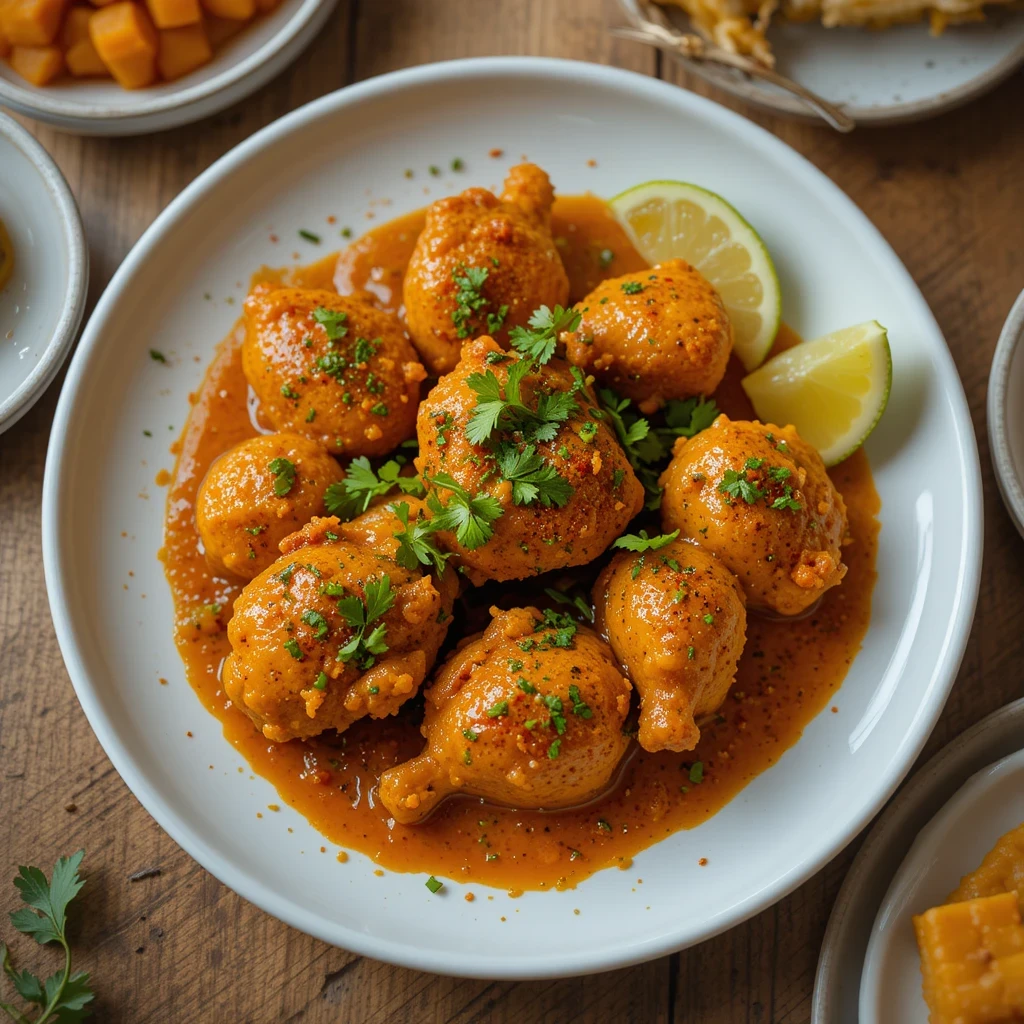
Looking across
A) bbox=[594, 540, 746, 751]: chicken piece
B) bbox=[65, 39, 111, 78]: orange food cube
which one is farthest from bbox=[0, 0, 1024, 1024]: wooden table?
bbox=[594, 540, 746, 751]: chicken piece

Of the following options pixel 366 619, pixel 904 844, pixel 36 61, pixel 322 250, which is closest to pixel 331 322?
pixel 322 250

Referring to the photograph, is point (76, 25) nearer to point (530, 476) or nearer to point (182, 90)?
point (182, 90)

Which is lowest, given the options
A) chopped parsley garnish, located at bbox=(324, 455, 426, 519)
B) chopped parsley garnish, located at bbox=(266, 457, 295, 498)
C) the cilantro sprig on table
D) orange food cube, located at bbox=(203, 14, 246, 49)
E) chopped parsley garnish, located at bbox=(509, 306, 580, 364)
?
the cilantro sprig on table

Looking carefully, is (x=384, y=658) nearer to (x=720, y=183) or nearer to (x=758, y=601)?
(x=758, y=601)

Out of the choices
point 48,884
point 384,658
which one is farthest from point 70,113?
point 48,884

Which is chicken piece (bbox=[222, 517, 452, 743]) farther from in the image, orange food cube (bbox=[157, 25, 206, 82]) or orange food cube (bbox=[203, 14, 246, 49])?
orange food cube (bbox=[203, 14, 246, 49])

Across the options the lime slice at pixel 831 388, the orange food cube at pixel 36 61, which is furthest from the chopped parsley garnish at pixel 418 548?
the orange food cube at pixel 36 61
